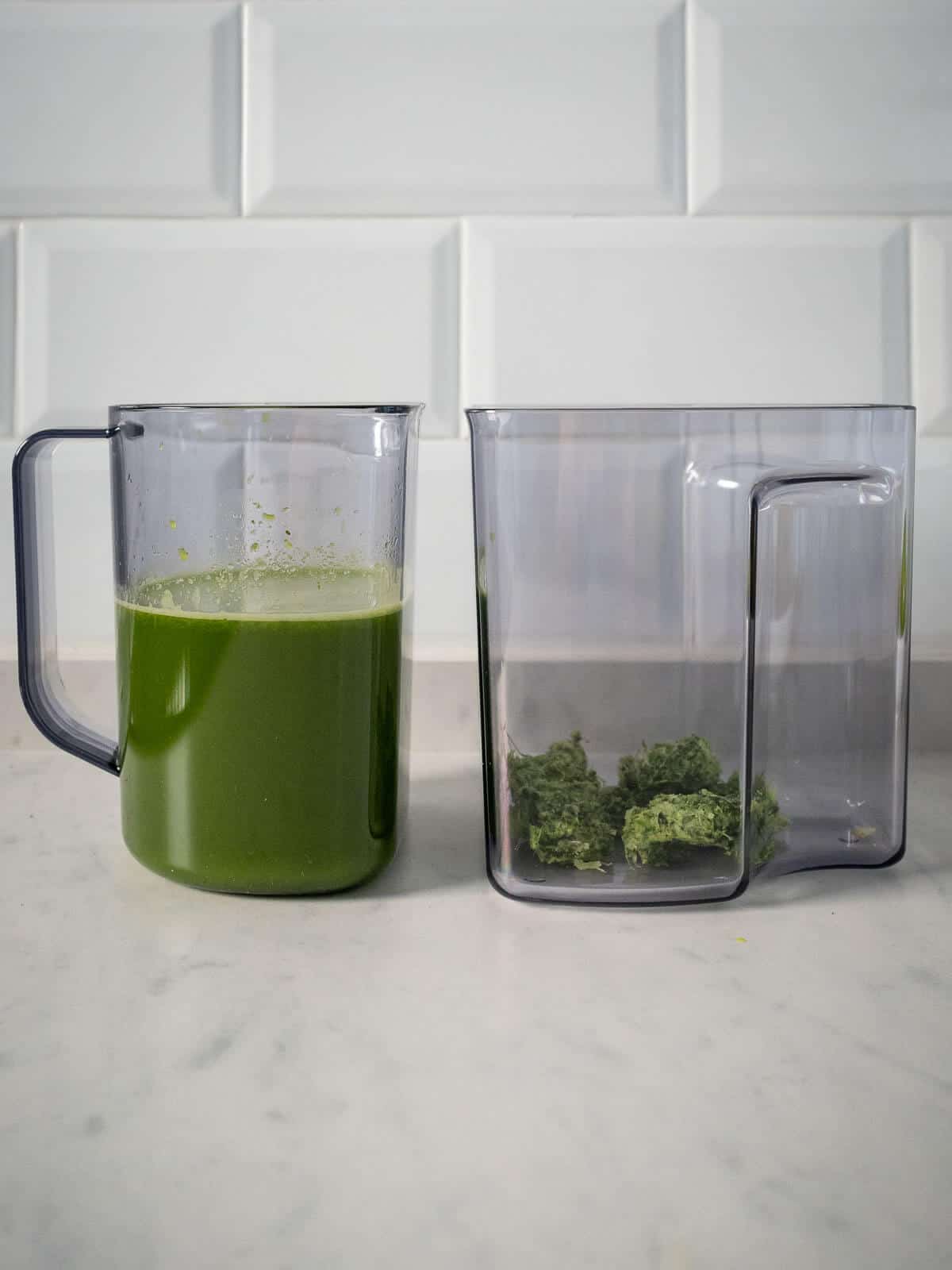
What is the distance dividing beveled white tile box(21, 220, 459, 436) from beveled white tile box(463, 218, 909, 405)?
0.04m

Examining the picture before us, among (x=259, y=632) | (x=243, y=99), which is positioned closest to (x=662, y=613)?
(x=259, y=632)

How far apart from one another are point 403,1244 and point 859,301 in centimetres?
74

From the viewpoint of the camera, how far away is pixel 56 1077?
1.30 ft

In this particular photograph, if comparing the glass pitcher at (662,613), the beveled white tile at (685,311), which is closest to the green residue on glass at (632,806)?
the glass pitcher at (662,613)

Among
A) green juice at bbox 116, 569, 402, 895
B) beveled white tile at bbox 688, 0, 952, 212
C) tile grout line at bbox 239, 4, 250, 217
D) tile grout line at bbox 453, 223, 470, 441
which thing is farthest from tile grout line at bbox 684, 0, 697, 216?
green juice at bbox 116, 569, 402, 895

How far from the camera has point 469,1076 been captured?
0.40 metres

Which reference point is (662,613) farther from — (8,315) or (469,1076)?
(8,315)

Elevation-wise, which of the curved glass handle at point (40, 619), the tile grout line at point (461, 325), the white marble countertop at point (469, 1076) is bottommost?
the white marble countertop at point (469, 1076)

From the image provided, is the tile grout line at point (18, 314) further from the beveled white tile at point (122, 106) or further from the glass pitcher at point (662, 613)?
the glass pitcher at point (662, 613)

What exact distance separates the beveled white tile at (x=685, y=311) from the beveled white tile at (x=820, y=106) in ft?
0.08

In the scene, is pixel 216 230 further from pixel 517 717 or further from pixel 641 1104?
pixel 641 1104

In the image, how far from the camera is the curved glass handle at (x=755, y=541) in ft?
1.75

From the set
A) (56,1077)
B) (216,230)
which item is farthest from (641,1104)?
(216,230)

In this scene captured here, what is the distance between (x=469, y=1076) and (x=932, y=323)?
0.68 metres
